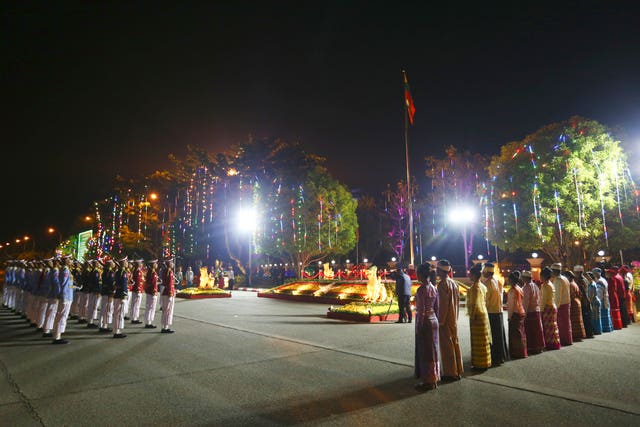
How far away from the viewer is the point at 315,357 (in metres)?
7.96

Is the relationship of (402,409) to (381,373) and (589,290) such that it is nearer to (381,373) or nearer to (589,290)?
(381,373)

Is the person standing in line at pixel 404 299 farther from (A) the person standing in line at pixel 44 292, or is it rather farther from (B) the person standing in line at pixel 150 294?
(A) the person standing in line at pixel 44 292

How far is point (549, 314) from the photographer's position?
8.62 m

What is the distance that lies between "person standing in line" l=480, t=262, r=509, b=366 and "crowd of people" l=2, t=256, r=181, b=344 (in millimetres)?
8422

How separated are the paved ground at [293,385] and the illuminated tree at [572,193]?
1370cm

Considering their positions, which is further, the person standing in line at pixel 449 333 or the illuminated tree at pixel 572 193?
the illuminated tree at pixel 572 193

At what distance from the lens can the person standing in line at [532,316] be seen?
26.5 feet

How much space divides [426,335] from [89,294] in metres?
11.5

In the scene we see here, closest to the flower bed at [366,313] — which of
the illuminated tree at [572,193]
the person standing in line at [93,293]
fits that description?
the person standing in line at [93,293]

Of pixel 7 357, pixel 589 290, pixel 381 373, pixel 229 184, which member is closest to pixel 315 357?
pixel 381 373

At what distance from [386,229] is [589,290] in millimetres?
39742

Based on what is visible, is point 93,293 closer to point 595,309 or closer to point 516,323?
point 516,323

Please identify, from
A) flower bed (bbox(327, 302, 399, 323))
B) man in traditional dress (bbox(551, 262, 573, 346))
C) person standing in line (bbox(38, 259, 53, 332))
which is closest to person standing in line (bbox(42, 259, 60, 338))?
person standing in line (bbox(38, 259, 53, 332))

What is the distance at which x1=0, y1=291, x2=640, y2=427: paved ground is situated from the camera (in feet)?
15.8
